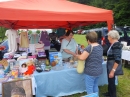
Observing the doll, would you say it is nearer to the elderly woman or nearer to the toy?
the toy

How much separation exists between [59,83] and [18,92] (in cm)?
83

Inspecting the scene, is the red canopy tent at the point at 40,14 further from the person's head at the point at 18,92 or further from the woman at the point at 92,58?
the person's head at the point at 18,92

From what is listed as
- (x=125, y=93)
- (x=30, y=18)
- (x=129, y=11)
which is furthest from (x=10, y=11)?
(x=129, y=11)

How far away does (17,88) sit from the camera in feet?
7.50

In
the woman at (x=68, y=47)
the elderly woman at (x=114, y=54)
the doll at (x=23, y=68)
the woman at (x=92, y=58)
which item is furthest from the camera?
the woman at (x=68, y=47)

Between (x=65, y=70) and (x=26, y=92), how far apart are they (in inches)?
32.9

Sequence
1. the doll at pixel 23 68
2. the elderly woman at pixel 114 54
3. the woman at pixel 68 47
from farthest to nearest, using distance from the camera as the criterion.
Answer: the woman at pixel 68 47
the doll at pixel 23 68
the elderly woman at pixel 114 54

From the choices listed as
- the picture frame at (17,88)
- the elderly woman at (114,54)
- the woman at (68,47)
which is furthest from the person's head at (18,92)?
the elderly woman at (114,54)

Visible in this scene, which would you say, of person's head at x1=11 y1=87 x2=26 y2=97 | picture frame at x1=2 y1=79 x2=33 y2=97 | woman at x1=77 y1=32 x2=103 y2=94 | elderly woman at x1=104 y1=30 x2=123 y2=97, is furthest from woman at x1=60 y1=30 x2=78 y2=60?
Result: person's head at x1=11 y1=87 x2=26 y2=97

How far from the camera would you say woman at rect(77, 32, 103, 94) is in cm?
237

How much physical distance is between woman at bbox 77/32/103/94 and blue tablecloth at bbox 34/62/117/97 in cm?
46

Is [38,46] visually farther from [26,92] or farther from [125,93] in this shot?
[125,93]

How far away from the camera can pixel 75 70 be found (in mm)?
2920

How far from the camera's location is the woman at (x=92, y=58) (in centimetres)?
237
